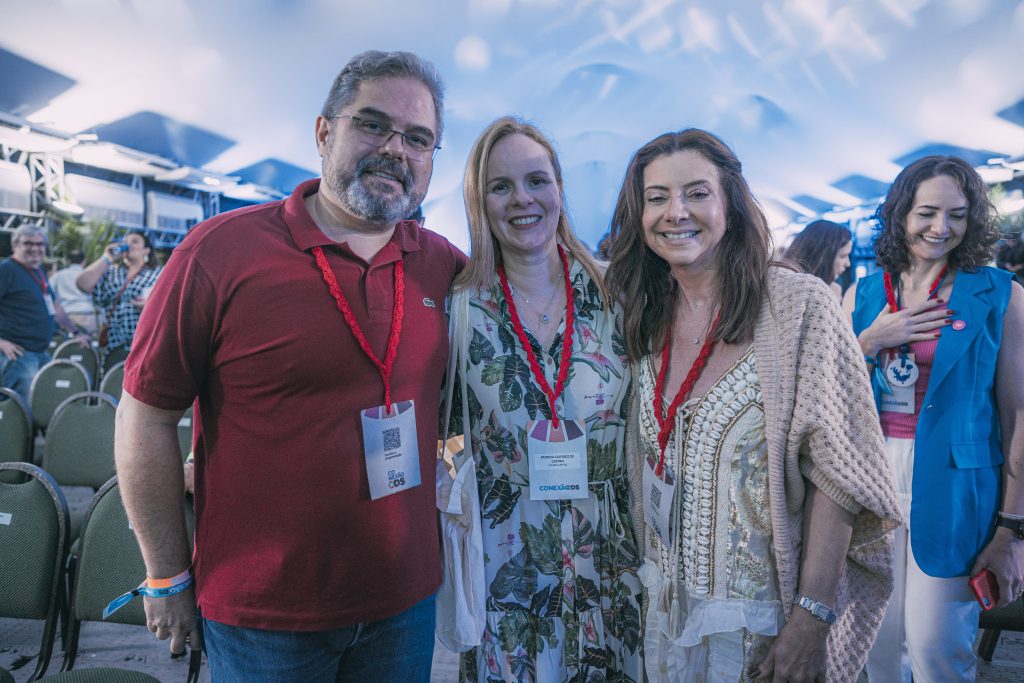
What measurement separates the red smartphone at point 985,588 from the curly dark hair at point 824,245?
75.4 inches

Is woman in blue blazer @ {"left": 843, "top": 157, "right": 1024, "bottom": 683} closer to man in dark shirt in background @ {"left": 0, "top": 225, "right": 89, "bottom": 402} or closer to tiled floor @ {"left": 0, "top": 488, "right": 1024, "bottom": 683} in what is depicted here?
tiled floor @ {"left": 0, "top": 488, "right": 1024, "bottom": 683}

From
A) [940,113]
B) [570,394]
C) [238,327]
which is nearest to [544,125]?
[570,394]

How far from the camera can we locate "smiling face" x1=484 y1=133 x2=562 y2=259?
1707mm

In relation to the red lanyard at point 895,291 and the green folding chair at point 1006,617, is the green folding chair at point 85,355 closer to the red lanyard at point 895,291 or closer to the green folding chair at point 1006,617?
the red lanyard at point 895,291

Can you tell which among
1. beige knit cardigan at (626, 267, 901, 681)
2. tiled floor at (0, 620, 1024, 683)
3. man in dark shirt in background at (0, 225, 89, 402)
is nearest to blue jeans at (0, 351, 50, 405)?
man in dark shirt in background at (0, 225, 89, 402)

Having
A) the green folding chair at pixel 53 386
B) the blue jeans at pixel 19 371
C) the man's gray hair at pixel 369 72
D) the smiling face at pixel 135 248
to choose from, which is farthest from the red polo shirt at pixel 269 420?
the smiling face at pixel 135 248

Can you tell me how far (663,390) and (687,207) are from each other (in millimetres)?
444

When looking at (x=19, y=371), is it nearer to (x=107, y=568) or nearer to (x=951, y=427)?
(x=107, y=568)

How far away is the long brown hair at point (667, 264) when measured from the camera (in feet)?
4.57

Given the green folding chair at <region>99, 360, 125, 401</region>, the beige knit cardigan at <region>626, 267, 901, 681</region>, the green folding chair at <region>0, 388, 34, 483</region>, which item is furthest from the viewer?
the green folding chair at <region>99, 360, 125, 401</region>

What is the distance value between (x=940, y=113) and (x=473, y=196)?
1379 cm

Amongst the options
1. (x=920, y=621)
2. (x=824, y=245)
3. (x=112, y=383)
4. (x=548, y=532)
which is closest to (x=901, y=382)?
(x=920, y=621)

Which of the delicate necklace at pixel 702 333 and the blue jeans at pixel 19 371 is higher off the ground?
the delicate necklace at pixel 702 333

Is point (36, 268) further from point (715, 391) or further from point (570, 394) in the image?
point (715, 391)
